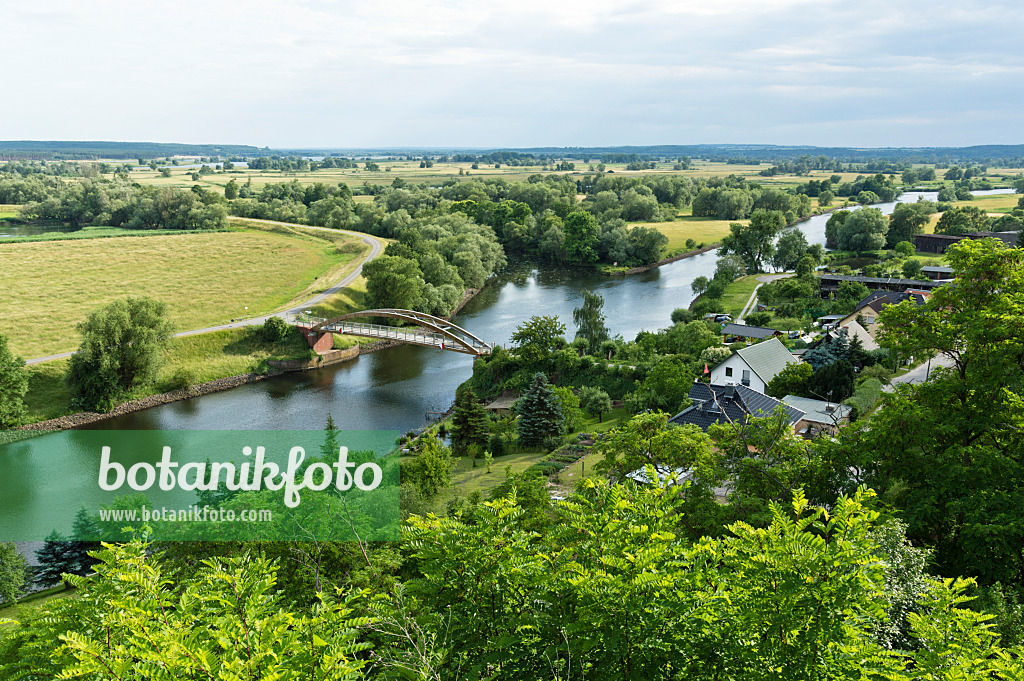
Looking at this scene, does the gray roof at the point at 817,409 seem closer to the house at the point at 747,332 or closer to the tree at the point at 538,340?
the house at the point at 747,332

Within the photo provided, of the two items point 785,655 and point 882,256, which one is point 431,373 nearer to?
point 785,655

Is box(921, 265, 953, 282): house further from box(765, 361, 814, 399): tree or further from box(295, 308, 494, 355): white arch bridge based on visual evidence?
box(295, 308, 494, 355): white arch bridge

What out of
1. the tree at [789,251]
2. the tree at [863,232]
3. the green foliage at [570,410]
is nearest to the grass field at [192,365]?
the green foliage at [570,410]

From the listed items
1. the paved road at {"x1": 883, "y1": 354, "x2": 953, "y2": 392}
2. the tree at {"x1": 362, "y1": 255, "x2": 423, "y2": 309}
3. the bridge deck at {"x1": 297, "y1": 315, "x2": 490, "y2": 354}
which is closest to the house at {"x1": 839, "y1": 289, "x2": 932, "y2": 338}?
the paved road at {"x1": 883, "y1": 354, "x2": 953, "y2": 392}

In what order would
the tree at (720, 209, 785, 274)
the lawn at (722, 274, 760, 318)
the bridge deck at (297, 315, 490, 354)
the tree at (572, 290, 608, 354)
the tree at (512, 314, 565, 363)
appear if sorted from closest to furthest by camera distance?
1. the tree at (512, 314, 565, 363)
2. the tree at (572, 290, 608, 354)
3. the bridge deck at (297, 315, 490, 354)
4. the lawn at (722, 274, 760, 318)
5. the tree at (720, 209, 785, 274)

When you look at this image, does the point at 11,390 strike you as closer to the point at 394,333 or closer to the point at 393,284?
the point at 394,333

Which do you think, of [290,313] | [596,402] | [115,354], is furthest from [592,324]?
[115,354]
